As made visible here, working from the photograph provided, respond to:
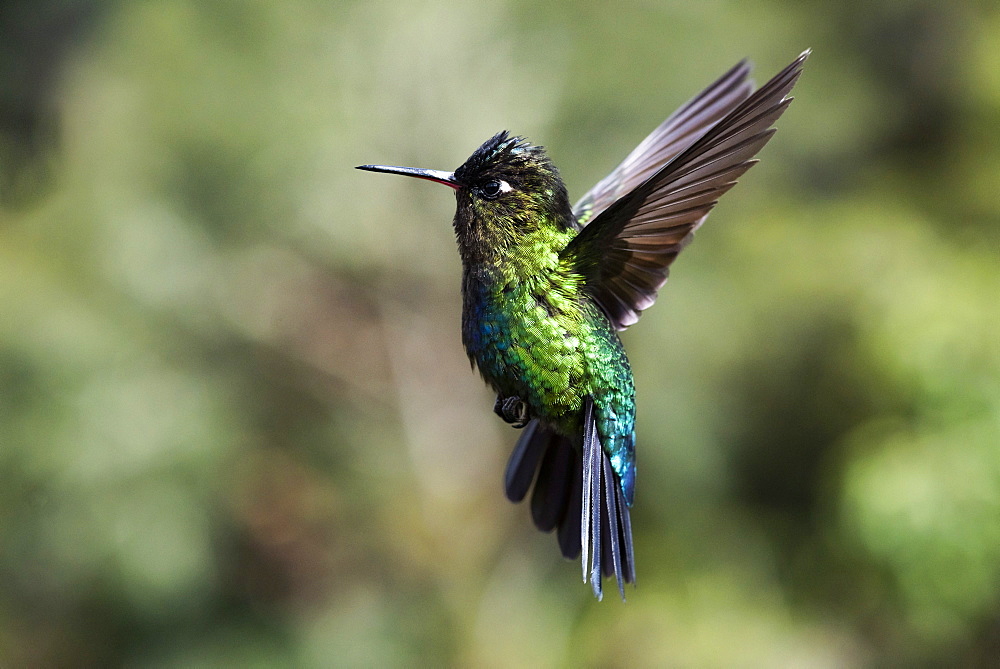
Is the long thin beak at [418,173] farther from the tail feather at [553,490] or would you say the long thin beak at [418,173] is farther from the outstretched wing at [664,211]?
the tail feather at [553,490]

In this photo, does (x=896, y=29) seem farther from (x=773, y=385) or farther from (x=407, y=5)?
(x=407, y=5)

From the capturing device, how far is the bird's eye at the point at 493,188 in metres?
1.08

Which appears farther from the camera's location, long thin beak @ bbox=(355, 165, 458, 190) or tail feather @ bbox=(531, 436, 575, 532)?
tail feather @ bbox=(531, 436, 575, 532)

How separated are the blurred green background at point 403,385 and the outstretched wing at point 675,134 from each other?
2.93 meters

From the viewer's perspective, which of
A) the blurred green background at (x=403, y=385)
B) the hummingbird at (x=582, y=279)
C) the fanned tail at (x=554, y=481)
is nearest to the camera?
the hummingbird at (x=582, y=279)

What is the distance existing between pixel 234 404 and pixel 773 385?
3.34 metres

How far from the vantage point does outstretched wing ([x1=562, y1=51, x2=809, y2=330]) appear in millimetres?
903

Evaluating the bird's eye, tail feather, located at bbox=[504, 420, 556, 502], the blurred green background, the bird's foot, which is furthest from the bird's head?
the blurred green background

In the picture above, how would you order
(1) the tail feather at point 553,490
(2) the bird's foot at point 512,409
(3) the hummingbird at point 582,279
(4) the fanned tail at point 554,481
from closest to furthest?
(3) the hummingbird at point 582,279 → (2) the bird's foot at point 512,409 → (4) the fanned tail at point 554,481 → (1) the tail feather at point 553,490

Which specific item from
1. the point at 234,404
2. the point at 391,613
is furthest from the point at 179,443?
the point at 391,613

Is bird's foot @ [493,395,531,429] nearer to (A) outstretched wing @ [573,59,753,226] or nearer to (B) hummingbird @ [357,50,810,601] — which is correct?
(B) hummingbird @ [357,50,810,601]

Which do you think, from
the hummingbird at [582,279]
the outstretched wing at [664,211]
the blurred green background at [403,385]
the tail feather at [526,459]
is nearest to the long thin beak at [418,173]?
the hummingbird at [582,279]

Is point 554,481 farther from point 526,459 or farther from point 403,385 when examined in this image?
point 403,385

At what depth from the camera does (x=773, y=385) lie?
557 centimetres
